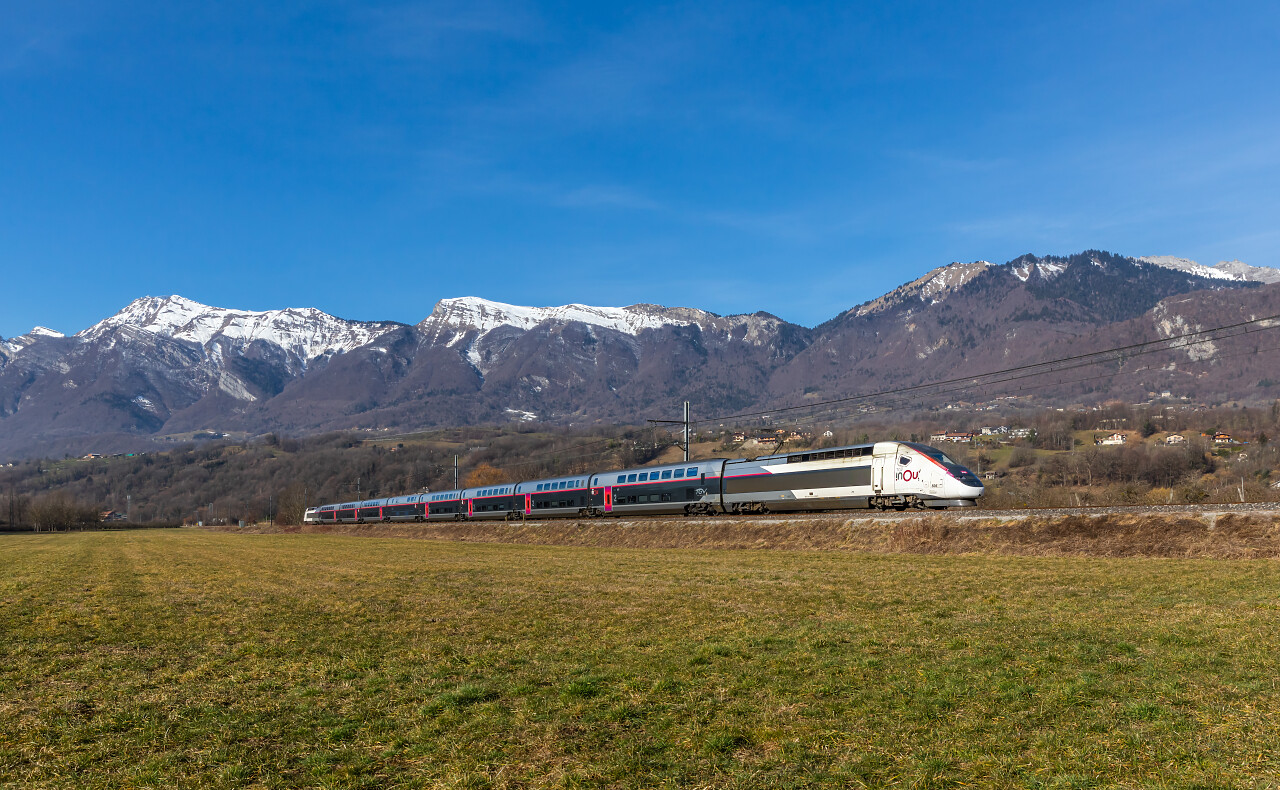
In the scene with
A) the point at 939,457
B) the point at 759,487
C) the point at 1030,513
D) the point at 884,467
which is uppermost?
the point at 939,457

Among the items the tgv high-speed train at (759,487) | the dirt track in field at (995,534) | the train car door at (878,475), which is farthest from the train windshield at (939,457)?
the dirt track in field at (995,534)

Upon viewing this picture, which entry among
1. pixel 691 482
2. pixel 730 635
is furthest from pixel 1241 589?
pixel 691 482

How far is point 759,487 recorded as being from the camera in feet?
161

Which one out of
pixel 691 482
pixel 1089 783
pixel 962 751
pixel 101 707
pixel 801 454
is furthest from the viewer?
pixel 691 482

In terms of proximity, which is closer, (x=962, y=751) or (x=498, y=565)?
(x=962, y=751)

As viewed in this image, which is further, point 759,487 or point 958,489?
point 759,487

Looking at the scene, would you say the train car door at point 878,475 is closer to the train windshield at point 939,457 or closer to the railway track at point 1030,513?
the railway track at point 1030,513

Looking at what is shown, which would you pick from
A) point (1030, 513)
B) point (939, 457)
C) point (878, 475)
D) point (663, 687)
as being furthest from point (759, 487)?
point (663, 687)

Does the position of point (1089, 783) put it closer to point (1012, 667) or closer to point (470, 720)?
point (1012, 667)

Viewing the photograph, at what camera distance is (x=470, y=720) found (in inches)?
360

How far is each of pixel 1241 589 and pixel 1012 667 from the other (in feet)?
34.6

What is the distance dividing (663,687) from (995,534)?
83.0 feet

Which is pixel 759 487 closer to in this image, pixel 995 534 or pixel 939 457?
pixel 939 457

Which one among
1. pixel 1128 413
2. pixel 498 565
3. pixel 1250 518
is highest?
pixel 1128 413
